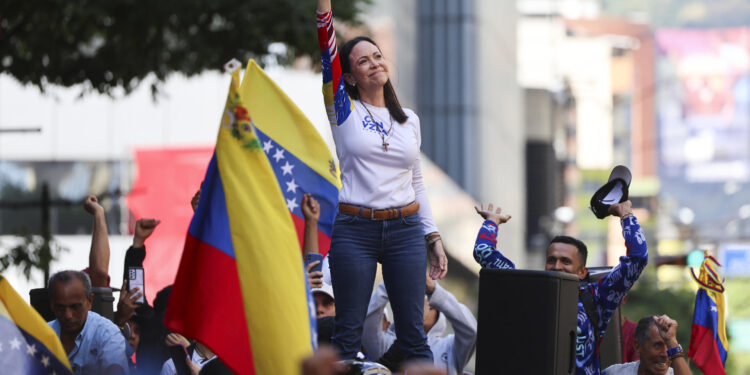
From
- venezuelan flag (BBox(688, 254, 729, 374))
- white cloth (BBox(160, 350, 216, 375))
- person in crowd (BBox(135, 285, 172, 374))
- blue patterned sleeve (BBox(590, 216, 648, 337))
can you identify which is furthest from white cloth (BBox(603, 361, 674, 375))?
person in crowd (BBox(135, 285, 172, 374))

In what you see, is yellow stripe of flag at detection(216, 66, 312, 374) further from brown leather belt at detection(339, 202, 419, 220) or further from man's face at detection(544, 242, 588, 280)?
man's face at detection(544, 242, 588, 280)

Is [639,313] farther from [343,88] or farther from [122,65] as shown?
[343,88]

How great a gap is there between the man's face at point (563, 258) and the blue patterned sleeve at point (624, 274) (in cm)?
15

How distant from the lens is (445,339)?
8523 millimetres

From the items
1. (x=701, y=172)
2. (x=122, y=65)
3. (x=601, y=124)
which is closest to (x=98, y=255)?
(x=122, y=65)

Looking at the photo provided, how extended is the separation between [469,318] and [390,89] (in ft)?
6.31

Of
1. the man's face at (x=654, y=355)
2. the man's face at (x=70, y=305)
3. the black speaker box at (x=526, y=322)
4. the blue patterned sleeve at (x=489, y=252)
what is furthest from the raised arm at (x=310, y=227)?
the man's face at (x=654, y=355)

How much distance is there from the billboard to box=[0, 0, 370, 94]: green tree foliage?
218 feet

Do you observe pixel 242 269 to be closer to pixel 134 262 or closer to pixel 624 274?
pixel 134 262

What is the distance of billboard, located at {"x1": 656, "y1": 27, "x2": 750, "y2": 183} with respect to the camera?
7794 cm

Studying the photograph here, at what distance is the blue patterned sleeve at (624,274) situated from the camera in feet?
23.7

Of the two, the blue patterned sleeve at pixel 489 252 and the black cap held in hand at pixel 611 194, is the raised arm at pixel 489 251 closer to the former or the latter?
the blue patterned sleeve at pixel 489 252

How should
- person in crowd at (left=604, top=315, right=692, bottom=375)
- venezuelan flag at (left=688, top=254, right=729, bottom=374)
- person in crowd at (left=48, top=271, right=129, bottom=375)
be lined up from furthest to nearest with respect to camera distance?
venezuelan flag at (left=688, top=254, right=729, bottom=374) < person in crowd at (left=604, top=315, right=692, bottom=375) < person in crowd at (left=48, top=271, right=129, bottom=375)

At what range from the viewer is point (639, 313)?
23281 millimetres
